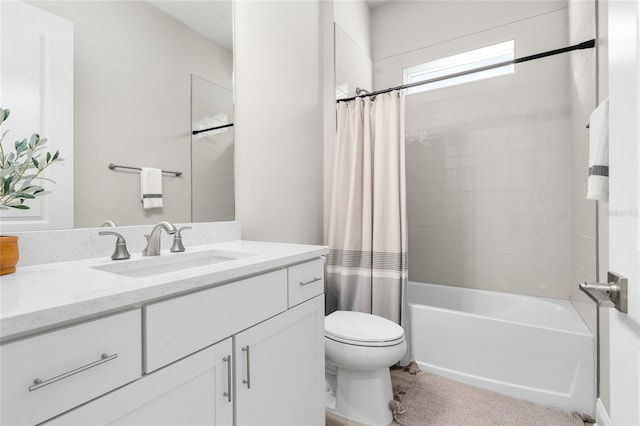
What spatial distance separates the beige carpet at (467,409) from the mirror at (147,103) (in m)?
1.42

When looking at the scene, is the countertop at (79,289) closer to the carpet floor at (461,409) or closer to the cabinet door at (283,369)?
the cabinet door at (283,369)

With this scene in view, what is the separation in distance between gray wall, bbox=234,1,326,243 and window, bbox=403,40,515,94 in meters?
1.08

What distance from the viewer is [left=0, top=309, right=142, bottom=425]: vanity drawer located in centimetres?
53

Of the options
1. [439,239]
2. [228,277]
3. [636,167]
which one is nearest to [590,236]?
[439,239]

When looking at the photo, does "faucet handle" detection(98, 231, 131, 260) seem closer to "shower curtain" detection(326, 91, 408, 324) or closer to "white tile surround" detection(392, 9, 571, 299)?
"shower curtain" detection(326, 91, 408, 324)

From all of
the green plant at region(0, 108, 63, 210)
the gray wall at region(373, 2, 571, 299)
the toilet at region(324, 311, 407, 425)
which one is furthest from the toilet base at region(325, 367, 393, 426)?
the green plant at region(0, 108, 63, 210)

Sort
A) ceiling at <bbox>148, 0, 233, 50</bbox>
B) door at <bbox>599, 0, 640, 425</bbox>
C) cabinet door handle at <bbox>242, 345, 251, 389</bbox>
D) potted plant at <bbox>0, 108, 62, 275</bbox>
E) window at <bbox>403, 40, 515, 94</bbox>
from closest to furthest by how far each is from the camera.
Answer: door at <bbox>599, 0, 640, 425</bbox> < potted plant at <bbox>0, 108, 62, 275</bbox> < cabinet door handle at <bbox>242, 345, 251, 389</bbox> < ceiling at <bbox>148, 0, 233, 50</bbox> < window at <bbox>403, 40, 515, 94</bbox>

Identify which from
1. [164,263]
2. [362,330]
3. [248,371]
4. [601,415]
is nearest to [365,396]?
[362,330]

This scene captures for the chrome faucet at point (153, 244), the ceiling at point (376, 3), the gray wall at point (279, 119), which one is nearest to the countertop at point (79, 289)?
the chrome faucet at point (153, 244)

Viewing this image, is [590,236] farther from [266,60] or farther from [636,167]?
[266,60]

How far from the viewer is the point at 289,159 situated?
2029mm

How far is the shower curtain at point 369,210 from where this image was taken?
1.99 m

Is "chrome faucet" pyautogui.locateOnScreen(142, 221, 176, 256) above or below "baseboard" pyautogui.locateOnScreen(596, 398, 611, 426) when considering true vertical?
above

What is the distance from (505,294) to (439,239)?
0.65 m
